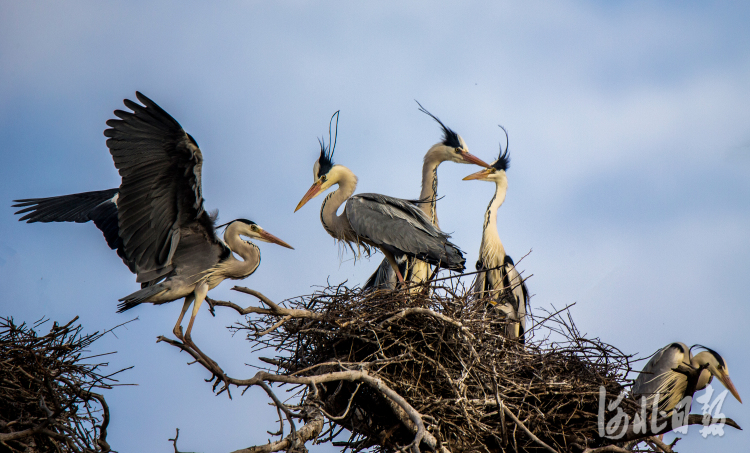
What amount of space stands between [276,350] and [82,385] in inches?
54.9

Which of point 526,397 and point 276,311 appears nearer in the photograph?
point 276,311

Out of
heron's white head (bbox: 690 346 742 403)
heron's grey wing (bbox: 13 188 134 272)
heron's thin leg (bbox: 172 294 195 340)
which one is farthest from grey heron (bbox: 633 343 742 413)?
heron's grey wing (bbox: 13 188 134 272)

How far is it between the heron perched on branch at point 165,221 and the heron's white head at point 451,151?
2547 mm

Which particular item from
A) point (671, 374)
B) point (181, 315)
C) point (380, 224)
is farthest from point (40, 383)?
point (671, 374)

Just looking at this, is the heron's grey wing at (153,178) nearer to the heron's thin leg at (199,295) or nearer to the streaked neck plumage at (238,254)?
the heron's thin leg at (199,295)

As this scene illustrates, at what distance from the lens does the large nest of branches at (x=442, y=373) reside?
388 centimetres

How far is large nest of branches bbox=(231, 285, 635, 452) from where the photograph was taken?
12.7 feet

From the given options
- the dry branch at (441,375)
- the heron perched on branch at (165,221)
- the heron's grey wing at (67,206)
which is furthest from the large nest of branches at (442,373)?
the heron's grey wing at (67,206)

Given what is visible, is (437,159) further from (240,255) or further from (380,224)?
(240,255)

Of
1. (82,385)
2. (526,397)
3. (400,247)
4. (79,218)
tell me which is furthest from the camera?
(79,218)

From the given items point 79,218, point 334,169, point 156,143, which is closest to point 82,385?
point 156,143

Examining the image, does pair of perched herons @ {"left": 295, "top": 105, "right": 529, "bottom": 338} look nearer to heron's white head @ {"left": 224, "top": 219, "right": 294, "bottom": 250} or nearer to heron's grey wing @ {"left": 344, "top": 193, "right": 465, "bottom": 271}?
heron's grey wing @ {"left": 344, "top": 193, "right": 465, "bottom": 271}

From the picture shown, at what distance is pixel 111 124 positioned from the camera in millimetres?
4223

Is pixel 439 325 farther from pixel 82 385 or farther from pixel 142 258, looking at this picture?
pixel 82 385
